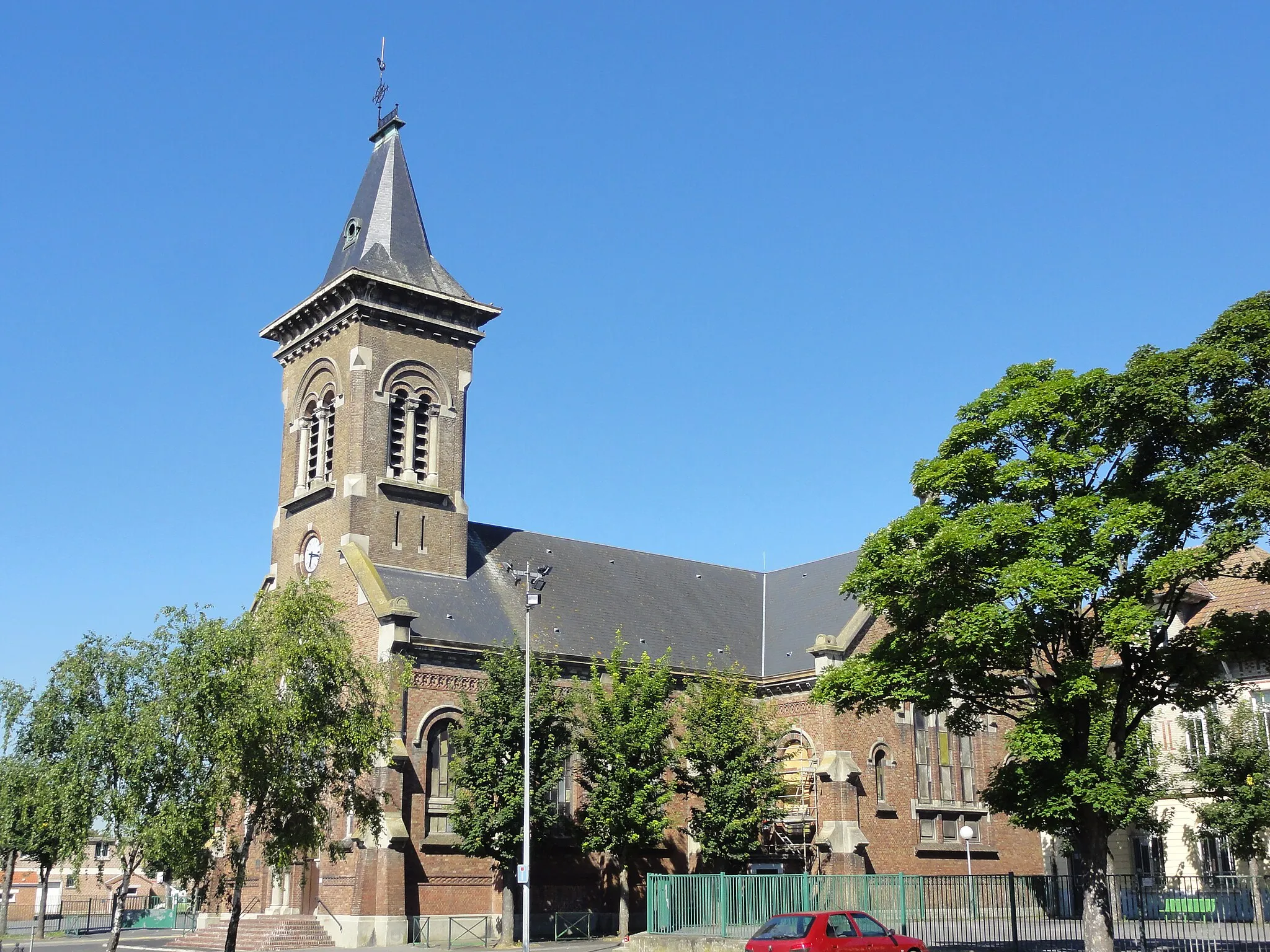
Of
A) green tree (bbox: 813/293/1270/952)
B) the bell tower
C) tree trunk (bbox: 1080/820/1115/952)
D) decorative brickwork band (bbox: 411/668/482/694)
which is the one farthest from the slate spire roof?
tree trunk (bbox: 1080/820/1115/952)

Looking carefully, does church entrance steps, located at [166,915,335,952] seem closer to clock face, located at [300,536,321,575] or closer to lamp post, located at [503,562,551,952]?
lamp post, located at [503,562,551,952]

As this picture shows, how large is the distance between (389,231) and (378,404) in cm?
729

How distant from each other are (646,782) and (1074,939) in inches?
479

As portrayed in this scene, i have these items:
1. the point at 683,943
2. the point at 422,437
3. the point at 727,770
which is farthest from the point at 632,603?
the point at 683,943

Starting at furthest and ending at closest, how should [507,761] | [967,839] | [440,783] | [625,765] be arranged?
[967,839] < [440,783] < [625,765] < [507,761]

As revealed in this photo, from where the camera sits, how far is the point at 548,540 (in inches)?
1871

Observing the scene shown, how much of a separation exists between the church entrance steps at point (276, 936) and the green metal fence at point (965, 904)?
422 inches

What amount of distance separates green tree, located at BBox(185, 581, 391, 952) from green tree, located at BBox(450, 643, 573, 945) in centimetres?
649

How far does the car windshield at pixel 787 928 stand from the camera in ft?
77.5

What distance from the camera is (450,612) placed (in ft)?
133

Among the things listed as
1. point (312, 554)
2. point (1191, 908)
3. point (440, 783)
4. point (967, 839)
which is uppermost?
point (312, 554)

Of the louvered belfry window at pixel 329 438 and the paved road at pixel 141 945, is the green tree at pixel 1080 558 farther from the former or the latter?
the louvered belfry window at pixel 329 438

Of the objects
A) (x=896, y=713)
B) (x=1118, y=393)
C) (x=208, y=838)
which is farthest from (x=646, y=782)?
(x=1118, y=393)

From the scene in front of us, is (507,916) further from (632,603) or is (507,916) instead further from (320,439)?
(320,439)
